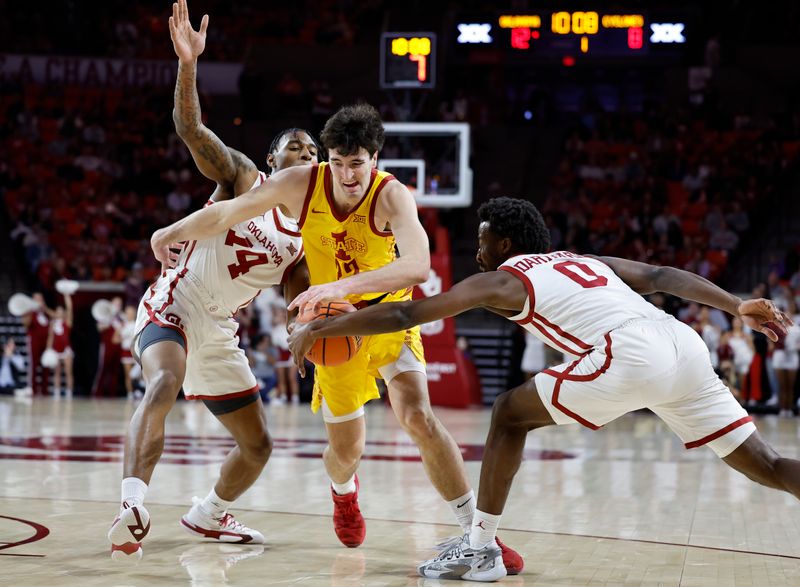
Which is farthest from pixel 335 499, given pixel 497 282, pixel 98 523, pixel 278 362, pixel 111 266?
pixel 111 266

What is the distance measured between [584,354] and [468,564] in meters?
0.99

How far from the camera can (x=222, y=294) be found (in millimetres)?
5250

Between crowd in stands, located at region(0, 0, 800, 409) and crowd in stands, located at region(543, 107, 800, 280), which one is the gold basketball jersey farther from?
crowd in stands, located at region(543, 107, 800, 280)

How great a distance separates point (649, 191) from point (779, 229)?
2.43m

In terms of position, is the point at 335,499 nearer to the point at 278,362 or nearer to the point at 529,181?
the point at 278,362

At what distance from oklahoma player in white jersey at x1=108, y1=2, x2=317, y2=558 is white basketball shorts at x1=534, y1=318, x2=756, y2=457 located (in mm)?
1695

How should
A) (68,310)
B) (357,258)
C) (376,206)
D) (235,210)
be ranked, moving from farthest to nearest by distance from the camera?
1. (68,310)
2. (357,258)
3. (376,206)
4. (235,210)

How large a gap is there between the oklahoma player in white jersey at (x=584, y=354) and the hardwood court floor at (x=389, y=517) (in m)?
0.43

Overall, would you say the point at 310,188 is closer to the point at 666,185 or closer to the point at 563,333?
the point at 563,333

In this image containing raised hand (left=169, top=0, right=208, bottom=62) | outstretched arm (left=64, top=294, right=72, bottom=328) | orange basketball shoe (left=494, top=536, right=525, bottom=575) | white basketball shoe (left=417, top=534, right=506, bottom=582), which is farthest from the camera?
outstretched arm (left=64, top=294, right=72, bottom=328)

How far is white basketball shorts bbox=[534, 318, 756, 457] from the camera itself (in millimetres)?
4004

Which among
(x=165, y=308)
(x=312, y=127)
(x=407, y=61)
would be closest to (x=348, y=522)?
(x=165, y=308)

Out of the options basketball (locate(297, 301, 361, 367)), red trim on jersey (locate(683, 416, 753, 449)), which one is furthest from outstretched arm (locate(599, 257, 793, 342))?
basketball (locate(297, 301, 361, 367))

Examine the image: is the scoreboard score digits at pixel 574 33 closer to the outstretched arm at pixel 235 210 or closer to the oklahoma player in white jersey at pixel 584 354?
the outstretched arm at pixel 235 210
